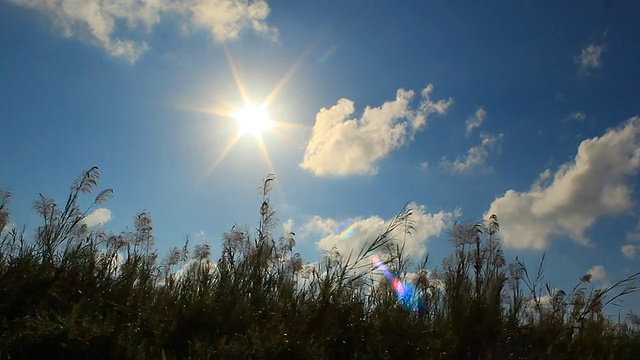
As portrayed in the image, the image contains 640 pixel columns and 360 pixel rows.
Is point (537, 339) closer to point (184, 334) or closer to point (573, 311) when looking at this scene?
point (573, 311)

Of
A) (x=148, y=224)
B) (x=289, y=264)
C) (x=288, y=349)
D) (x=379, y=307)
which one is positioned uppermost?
(x=148, y=224)

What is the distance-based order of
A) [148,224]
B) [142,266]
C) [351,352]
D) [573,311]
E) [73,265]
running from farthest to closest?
[148,224] < [573,311] < [142,266] < [73,265] < [351,352]

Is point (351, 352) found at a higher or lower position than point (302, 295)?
lower

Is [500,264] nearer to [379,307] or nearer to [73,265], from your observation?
[379,307]

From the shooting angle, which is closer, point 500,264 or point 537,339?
point 537,339

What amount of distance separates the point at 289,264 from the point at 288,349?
3043 mm

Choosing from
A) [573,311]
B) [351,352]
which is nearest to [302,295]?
[351,352]

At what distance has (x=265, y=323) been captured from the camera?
6262 millimetres

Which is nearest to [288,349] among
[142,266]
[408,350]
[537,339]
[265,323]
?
[265,323]

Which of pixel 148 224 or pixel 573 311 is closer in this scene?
pixel 573 311

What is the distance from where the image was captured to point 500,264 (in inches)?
337

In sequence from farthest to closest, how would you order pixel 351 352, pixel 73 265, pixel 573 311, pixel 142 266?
pixel 573 311, pixel 142 266, pixel 73 265, pixel 351 352

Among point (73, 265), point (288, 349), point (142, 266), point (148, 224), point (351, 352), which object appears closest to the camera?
point (288, 349)

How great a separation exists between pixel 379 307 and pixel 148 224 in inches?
169
